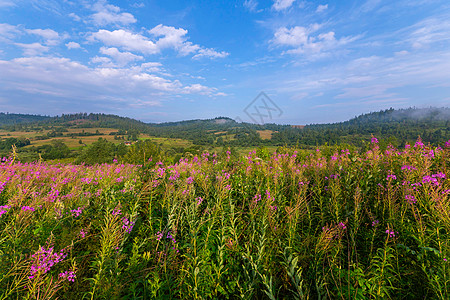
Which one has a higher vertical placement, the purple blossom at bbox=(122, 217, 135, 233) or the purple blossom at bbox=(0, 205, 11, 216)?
the purple blossom at bbox=(0, 205, 11, 216)

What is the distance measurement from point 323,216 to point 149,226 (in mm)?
3217

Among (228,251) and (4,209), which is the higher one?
(4,209)

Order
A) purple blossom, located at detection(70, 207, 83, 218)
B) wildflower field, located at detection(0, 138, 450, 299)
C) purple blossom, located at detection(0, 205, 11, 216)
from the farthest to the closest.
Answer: purple blossom, located at detection(70, 207, 83, 218)
purple blossom, located at detection(0, 205, 11, 216)
wildflower field, located at detection(0, 138, 450, 299)

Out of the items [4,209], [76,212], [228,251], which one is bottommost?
[228,251]

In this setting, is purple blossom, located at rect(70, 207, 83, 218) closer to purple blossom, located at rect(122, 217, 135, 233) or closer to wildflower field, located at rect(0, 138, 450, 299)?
wildflower field, located at rect(0, 138, 450, 299)

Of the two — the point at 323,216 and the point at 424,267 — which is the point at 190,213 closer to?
the point at 323,216

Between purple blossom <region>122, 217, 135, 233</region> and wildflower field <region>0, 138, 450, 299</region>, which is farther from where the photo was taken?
purple blossom <region>122, 217, 135, 233</region>

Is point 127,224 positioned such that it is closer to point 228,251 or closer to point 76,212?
point 76,212

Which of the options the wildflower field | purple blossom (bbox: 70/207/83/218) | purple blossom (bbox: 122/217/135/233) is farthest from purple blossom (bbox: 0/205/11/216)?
purple blossom (bbox: 122/217/135/233)

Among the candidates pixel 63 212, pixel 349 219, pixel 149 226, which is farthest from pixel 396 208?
pixel 63 212

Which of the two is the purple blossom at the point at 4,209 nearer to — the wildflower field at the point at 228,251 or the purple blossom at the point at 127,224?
the wildflower field at the point at 228,251

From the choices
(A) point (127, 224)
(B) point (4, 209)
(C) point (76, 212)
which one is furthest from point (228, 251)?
(B) point (4, 209)

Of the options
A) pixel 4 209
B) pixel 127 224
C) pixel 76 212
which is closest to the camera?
pixel 127 224

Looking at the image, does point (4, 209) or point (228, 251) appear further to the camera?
point (4, 209)
